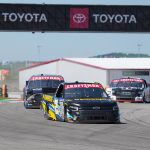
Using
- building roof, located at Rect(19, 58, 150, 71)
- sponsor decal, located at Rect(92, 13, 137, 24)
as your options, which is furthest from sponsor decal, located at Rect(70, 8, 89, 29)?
building roof, located at Rect(19, 58, 150, 71)

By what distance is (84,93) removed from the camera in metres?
21.1

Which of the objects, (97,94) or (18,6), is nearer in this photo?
(97,94)

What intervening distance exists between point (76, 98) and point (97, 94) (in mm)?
854

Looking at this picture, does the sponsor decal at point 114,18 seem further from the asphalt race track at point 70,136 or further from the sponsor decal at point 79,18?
the asphalt race track at point 70,136

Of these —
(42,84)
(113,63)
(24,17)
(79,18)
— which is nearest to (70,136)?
(42,84)

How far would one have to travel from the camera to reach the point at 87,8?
1534 inches

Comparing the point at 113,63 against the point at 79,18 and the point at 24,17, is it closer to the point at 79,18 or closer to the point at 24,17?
the point at 79,18

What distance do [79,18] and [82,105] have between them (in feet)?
63.4

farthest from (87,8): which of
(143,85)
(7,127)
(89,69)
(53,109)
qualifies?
(89,69)

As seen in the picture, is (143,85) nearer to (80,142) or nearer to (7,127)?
(7,127)

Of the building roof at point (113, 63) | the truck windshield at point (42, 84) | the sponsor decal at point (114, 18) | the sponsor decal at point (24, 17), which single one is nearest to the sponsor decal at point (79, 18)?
the sponsor decal at point (114, 18)

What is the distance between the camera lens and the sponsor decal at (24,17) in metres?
38.3

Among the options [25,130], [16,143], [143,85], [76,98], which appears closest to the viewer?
[16,143]

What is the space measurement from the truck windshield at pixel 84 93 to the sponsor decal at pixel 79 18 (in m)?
17.6
